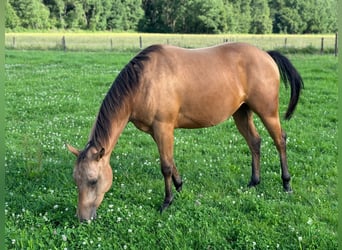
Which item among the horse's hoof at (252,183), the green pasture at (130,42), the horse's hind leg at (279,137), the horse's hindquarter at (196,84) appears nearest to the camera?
Answer: the horse's hindquarter at (196,84)

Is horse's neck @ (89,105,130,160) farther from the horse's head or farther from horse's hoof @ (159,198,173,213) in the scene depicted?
horse's hoof @ (159,198,173,213)

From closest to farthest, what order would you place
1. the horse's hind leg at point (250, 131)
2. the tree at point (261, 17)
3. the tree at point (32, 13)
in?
the horse's hind leg at point (250, 131) < the tree at point (32, 13) < the tree at point (261, 17)

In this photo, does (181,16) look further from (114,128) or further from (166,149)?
(114,128)

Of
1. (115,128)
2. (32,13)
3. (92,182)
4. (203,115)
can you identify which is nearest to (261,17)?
(32,13)

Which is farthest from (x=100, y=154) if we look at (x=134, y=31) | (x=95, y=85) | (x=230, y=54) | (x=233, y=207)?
(x=134, y=31)

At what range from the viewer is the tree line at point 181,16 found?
47.5 metres

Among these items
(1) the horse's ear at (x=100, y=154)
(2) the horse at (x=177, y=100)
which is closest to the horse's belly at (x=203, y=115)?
(2) the horse at (x=177, y=100)

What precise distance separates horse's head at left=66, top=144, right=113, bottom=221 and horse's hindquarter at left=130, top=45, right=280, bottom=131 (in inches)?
35.3

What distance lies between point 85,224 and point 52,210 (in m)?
0.82

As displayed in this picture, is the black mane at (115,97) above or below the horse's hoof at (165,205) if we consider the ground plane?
above

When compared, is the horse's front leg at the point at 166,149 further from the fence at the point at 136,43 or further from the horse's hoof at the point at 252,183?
the fence at the point at 136,43

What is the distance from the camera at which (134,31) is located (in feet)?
195

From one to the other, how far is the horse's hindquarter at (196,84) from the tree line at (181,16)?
142 feet

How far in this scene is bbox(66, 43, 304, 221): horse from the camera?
4.66 metres
